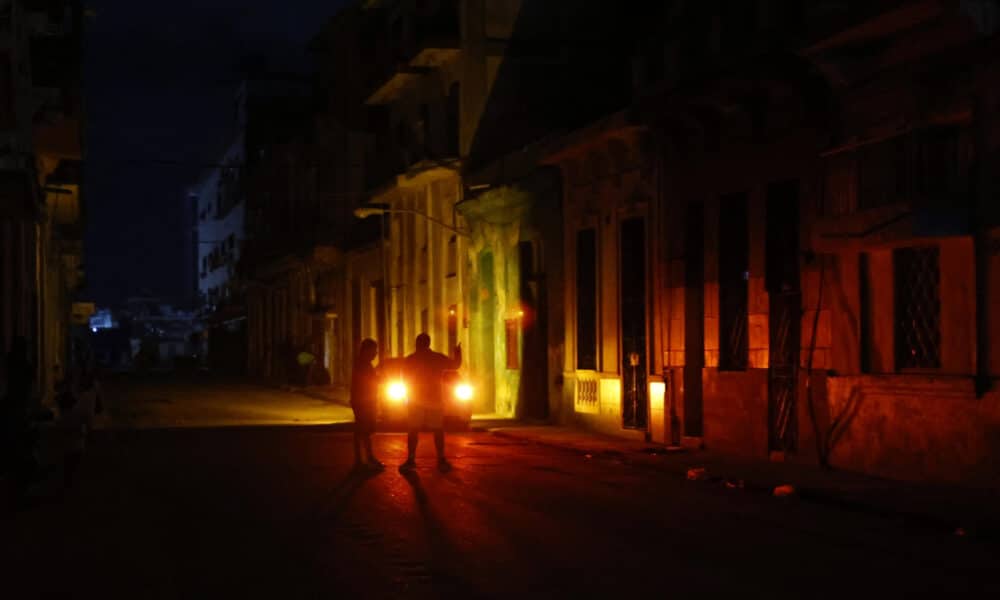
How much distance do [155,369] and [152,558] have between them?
71.0 m

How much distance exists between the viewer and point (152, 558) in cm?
1059

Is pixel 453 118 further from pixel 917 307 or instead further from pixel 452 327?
pixel 917 307

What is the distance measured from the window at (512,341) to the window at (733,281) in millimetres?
9849

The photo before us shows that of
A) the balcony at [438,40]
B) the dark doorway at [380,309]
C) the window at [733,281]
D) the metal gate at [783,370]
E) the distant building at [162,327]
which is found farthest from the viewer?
the distant building at [162,327]

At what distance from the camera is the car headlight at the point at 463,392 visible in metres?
26.3

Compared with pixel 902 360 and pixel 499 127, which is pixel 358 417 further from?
pixel 499 127

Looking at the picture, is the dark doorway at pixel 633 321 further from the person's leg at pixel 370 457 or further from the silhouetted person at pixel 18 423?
the silhouetted person at pixel 18 423

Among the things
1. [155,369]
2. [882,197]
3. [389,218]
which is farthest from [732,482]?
[155,369]

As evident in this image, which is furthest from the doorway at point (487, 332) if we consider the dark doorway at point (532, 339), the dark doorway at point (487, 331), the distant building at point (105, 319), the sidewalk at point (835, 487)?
the distant building at point (105, 319)

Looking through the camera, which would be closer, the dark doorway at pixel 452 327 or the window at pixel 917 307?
the window at pixel 917 307

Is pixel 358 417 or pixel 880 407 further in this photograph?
pixel 358 417

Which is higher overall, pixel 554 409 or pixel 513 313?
pixel 513 313

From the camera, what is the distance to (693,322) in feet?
74.1

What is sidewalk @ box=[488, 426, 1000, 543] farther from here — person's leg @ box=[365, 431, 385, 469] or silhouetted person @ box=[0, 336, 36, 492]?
silhouetted person @ box=[0, 336, 36, 492]
